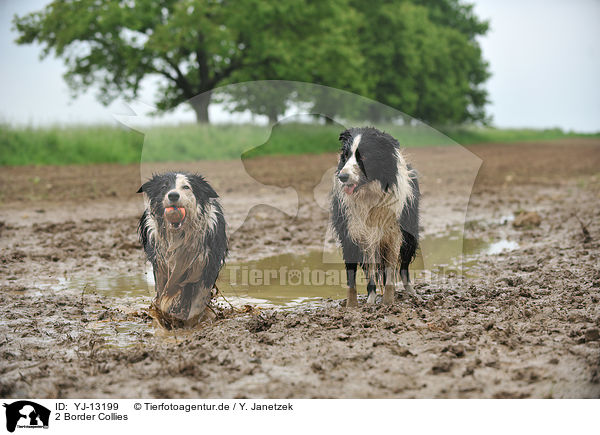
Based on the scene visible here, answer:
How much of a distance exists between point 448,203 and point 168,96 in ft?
57.2

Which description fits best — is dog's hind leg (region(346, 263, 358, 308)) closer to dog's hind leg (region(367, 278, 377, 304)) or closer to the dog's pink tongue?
dog's hind leg (region(367, 278, 377, 304))

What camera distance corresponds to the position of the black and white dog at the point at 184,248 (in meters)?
4.28

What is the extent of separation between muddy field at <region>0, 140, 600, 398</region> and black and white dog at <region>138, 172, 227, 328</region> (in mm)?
197

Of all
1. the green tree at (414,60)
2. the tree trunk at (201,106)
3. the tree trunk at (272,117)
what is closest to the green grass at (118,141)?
the tree trunk at (201,106)

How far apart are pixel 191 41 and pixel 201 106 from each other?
37.6ft

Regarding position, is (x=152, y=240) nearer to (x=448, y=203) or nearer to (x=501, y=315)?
(x=501, y=315)

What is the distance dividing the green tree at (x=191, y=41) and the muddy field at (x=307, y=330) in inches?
563

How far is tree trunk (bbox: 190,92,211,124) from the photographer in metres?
11.0

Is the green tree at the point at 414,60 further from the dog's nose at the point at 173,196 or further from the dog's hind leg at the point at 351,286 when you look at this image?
the dog's nose at the point at 173,196

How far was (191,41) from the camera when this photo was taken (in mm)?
22094
